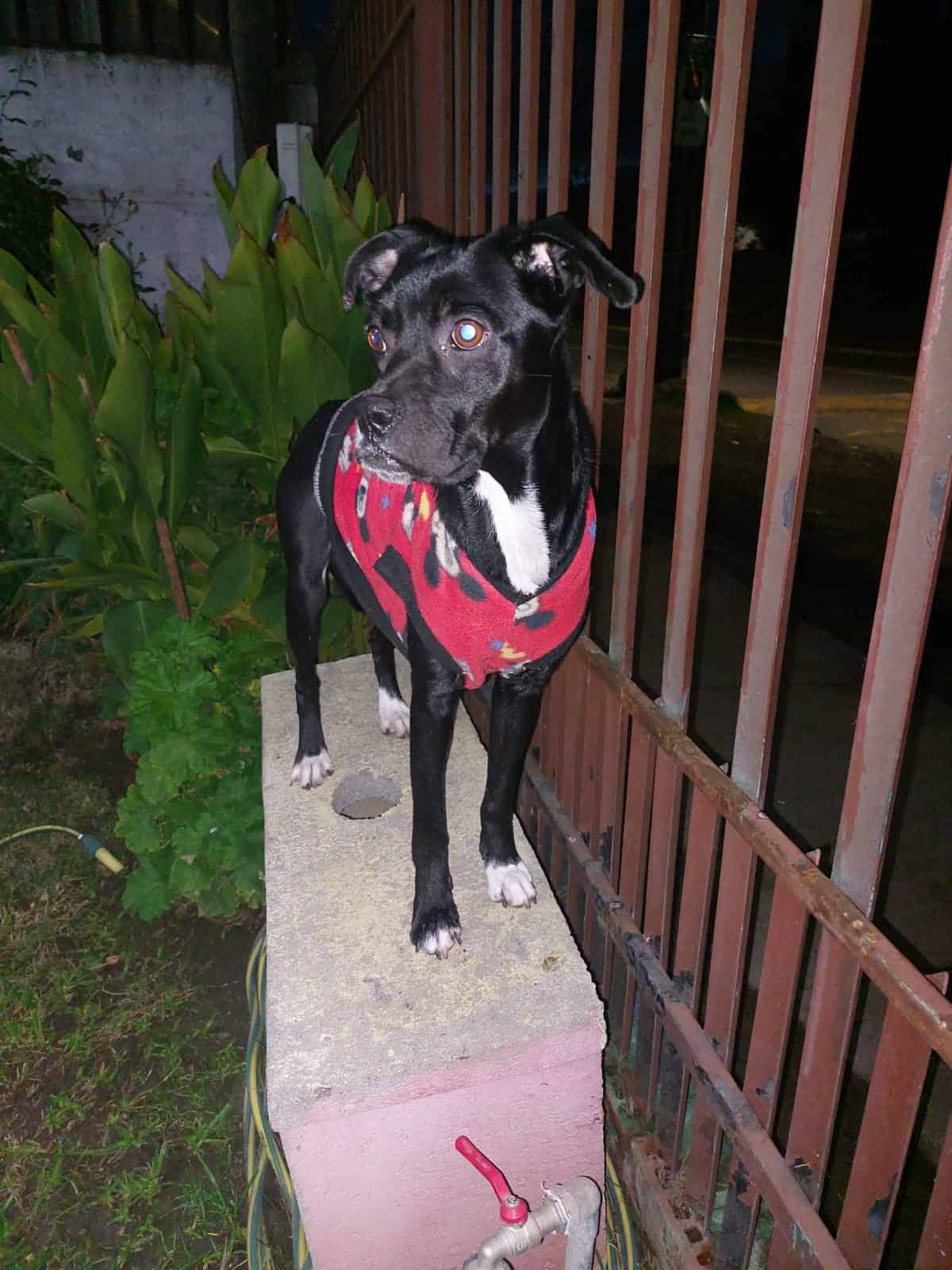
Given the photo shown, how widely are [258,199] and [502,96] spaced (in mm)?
1254

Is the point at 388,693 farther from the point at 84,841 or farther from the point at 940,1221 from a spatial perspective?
the point at 940,1221

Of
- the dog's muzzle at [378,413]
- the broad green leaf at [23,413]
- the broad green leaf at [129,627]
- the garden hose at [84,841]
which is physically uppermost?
the dog's muzzle at [378,413]

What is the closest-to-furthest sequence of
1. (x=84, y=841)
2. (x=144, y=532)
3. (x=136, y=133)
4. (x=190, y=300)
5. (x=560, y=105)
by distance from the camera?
(x=560, y=105) < (x=144, y=532) < (x=190, y=300) < (x=84, y=841) < (x=136, y=133)

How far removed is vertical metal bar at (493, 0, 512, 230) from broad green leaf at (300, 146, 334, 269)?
960mm

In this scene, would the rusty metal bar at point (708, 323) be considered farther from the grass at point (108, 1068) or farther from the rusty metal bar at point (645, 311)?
the grass at point (108, 1068)

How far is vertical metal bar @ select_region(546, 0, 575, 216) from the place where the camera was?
2.00 m

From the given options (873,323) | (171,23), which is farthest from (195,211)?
(873,323)

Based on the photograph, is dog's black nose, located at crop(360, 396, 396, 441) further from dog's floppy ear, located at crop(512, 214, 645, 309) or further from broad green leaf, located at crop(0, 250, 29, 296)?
broad green leaf, located at crop(0, 250, 29, 296)

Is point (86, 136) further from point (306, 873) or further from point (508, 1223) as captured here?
point (508, 1223)

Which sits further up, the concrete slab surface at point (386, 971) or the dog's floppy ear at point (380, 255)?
the dog's floppy ear at point (380, 255)

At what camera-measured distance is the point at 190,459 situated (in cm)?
294

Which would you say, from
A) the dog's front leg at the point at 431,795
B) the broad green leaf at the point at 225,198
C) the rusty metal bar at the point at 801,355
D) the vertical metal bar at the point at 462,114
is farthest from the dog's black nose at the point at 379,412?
the broad green leaf at the point at 225,198

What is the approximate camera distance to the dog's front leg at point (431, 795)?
1970 millimetres

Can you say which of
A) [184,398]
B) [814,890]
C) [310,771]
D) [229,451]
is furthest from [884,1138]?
[229,451]
